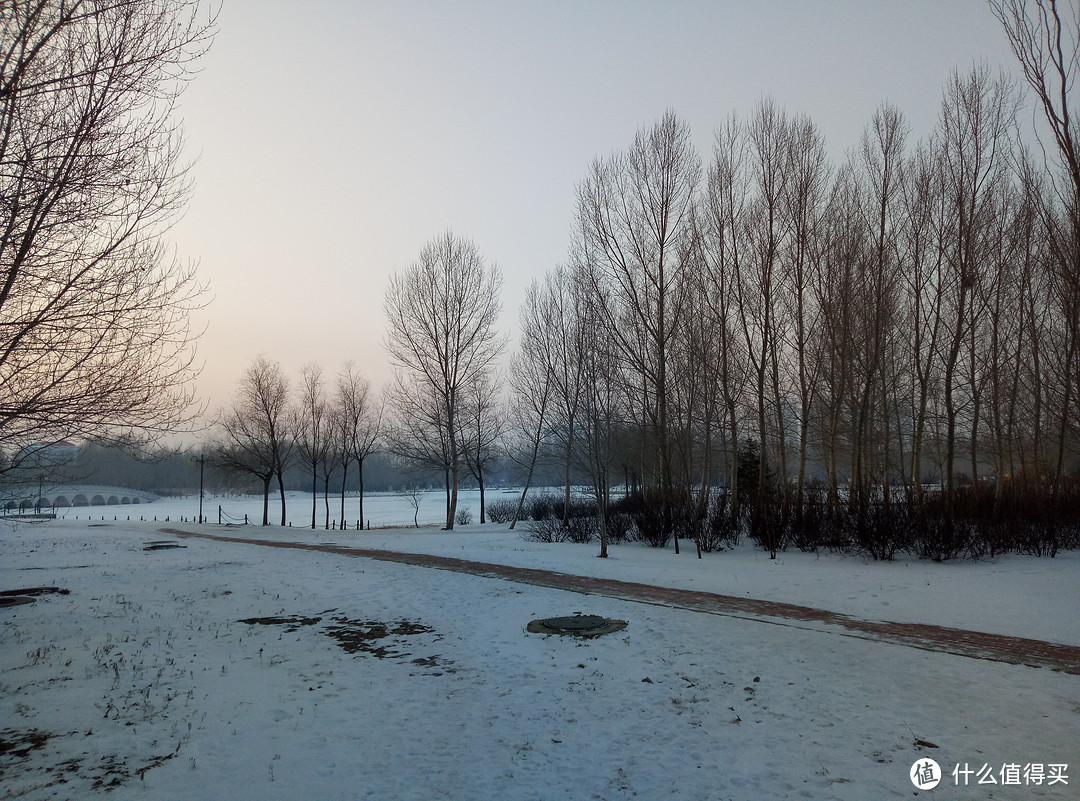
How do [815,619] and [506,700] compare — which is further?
[815,619]

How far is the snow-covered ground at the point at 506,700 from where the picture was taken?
404 centimetres

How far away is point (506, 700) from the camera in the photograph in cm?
547

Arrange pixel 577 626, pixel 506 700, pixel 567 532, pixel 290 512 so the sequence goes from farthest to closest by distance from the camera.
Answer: pixel 290 512
pixel 567 532
pixel 577 626
pixel 506 700

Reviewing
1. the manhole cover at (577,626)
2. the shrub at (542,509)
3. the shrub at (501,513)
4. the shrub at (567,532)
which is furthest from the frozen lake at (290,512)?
the manhole cover at (577,626)

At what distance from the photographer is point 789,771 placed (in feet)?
13.5

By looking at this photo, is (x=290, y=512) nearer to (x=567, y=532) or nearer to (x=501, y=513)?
(x=501, y=513)

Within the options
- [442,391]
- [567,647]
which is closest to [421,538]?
[442,391]

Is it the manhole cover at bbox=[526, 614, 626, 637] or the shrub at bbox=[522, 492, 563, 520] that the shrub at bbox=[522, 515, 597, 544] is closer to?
the shrub at bbox=[522, 492, 563, 520]

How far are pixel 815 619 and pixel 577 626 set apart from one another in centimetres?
→ 324

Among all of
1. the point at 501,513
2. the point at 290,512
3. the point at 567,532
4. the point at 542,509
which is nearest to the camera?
the point at 567,532

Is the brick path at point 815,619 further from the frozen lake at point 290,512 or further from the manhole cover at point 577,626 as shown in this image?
the frozen lake at point 290,512

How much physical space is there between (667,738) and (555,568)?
8.29 meters

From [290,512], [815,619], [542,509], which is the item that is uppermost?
[815,619]

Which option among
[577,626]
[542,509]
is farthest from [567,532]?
[577,626]
